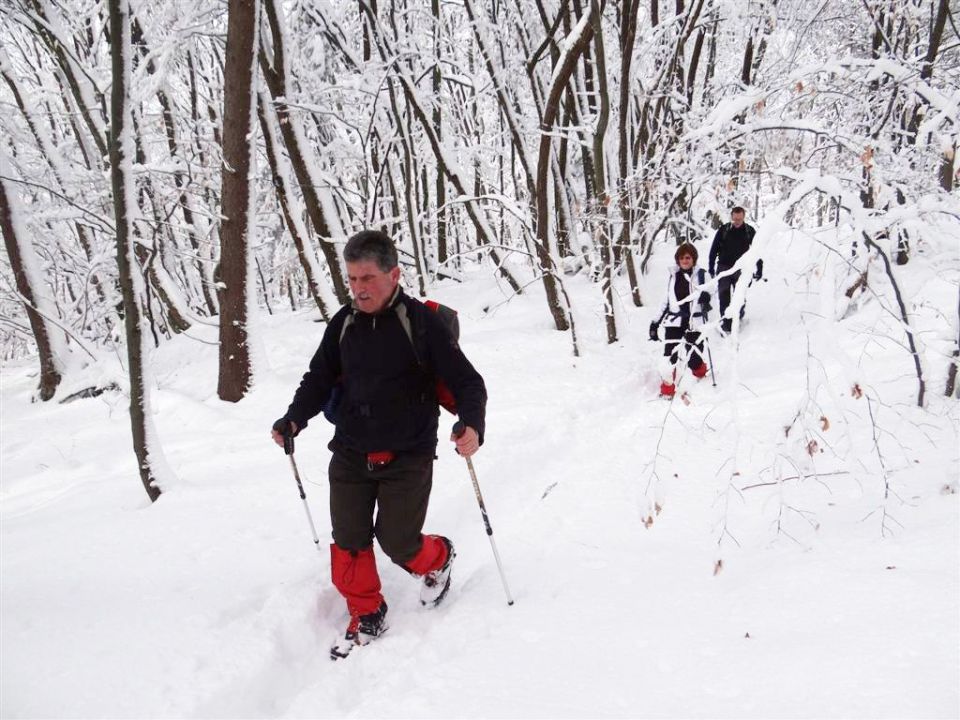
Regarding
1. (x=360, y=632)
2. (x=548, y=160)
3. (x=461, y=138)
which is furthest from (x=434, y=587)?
(x=461, y=138)

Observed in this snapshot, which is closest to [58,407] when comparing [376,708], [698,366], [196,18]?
[196,18]

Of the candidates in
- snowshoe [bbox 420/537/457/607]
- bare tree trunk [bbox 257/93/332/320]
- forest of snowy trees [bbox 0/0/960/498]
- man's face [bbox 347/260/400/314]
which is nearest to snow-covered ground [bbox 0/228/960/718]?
snowshoe [bbox 420/537/457/607]

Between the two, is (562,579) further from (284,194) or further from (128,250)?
(284,194)

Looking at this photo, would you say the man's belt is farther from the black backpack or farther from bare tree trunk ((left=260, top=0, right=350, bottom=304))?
bare tree trunk ((left=260, top=0, right=350, bottom=304))

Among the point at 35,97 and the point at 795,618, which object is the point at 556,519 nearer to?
the point at 795,618

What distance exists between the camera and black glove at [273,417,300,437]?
303 cm

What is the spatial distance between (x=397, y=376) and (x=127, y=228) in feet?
7.95

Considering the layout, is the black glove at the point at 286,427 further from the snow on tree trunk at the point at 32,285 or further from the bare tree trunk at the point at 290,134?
the snow on tree trunk at the point at 32,285

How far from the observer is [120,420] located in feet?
22.8

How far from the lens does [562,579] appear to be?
313 cm

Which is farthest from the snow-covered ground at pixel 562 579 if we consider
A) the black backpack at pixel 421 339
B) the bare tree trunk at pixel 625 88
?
the bare tree trunk at pixel 625 88

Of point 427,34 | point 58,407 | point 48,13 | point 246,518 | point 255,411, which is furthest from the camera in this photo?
point 427,34

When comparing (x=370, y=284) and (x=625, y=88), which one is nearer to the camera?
(x=370, y=284)

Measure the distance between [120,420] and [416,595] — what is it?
5559 millimetres
